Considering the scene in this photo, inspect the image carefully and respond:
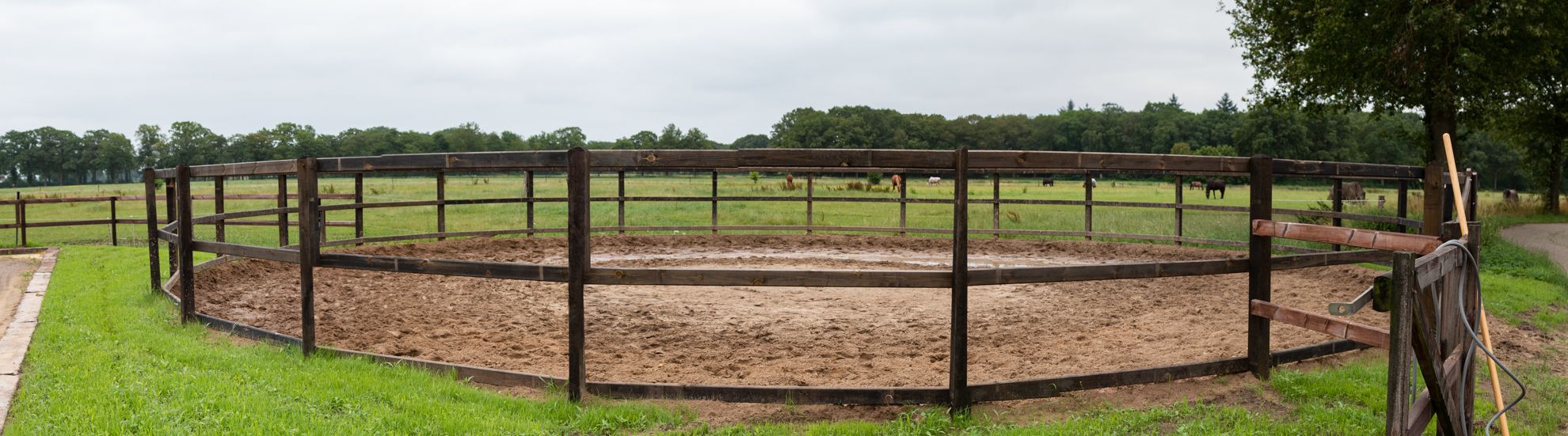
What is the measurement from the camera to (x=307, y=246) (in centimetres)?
527

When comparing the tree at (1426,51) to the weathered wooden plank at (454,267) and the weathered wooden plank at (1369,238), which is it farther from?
the weathered wooden plank at (454,267)

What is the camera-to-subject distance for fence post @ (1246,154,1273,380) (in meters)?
4.78

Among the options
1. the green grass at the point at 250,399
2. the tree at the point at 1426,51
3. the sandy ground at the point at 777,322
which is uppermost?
the tree at the point at 1426,51

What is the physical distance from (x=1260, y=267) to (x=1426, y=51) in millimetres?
15466

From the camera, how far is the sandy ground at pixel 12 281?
6.95 meters

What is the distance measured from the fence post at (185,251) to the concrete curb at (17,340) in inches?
35.3

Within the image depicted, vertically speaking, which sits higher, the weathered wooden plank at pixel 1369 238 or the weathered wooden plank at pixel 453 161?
the weathered wooden plank at pixel 453 161

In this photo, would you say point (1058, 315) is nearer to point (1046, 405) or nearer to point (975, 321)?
point (975, 321)

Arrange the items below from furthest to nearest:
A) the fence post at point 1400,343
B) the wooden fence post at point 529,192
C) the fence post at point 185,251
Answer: the wooden fence post at point 529,192
the fence post at point 185,251
the fence post at point 1400,343

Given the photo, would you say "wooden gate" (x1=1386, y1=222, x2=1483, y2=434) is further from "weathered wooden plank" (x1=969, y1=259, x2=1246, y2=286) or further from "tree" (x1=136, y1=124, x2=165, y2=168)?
"tree" (x1=136, y1=124, x2=165, y2=168)

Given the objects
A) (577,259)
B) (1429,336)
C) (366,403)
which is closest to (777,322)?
(577,259)

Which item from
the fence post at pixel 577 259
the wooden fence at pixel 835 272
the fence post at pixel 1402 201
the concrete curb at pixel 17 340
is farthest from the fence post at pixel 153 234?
the fence post at pixel 1402 201

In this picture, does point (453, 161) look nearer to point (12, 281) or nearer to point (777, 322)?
point (777, 322)

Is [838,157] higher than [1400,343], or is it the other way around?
[838,157]
